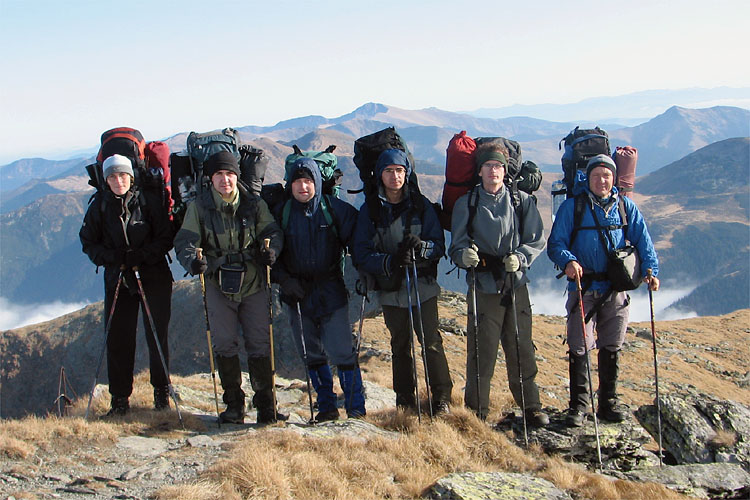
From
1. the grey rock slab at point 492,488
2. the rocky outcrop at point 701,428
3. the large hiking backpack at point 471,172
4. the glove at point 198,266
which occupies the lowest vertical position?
the rocky outcrop at point 701,428

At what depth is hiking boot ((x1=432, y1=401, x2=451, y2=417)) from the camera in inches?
346

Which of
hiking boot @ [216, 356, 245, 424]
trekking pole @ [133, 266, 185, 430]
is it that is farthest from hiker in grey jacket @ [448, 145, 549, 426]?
trekking pole @ [133, 266, 185, 430]

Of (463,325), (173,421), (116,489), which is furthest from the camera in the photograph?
(463,325)

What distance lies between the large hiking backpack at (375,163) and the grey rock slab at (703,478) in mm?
4924

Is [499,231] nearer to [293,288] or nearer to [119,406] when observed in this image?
[293,288]

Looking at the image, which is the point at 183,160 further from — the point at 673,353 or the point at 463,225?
the point at 673,353

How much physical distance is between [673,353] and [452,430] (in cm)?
2601

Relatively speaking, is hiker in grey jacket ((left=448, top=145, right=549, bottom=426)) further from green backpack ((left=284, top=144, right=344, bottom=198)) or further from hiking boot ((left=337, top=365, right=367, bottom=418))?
green backpack ((left=284, top=144, right=344, bottom=198))

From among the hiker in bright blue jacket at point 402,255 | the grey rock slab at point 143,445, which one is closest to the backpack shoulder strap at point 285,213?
the hiker in bright blue jacket at point 402,255

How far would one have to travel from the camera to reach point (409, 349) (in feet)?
29.0

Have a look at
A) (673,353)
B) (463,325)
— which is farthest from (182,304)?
(673,353)

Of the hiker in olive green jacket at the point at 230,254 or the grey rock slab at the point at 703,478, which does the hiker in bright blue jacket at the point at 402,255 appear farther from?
the grey rock slab at the point at 703,478

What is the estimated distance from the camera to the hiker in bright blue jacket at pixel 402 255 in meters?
8.16

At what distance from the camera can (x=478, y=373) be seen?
8.71 m
